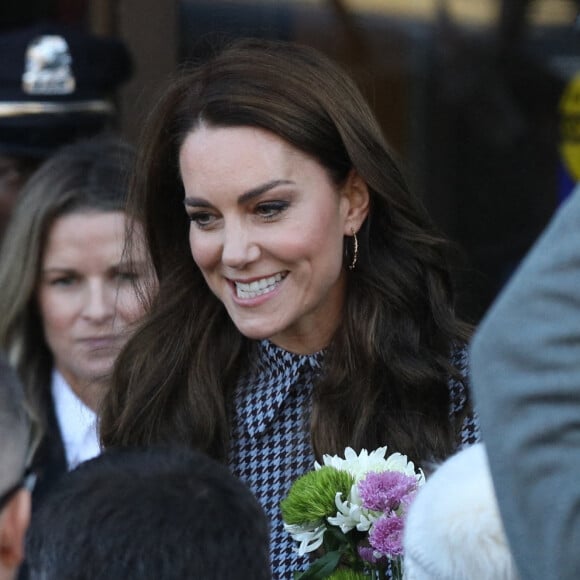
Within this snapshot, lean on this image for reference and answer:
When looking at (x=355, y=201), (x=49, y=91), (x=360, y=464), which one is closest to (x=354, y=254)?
(x=355, y=201)

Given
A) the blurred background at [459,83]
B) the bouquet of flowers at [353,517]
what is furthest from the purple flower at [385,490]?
the blurred background at [459,83]

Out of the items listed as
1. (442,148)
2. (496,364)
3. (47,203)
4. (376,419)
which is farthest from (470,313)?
(496,364)

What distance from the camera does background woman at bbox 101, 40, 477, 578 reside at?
8.96ft

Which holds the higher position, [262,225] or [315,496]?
[262,225]

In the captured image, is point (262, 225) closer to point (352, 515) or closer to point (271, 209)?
point (271, 209)

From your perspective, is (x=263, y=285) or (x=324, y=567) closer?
(x=324, y=567)

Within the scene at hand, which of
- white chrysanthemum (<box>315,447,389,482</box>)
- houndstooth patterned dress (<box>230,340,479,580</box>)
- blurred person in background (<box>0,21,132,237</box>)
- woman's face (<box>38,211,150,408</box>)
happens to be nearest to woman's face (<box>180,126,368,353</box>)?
houndstooth patterned dress (<box>230,340,479,580</box>)

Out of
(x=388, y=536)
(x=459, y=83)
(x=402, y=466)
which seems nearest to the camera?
(x=388, y=536)

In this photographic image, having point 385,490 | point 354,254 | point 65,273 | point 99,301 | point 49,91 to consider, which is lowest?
point 385,490

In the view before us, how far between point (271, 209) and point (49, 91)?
2142mm

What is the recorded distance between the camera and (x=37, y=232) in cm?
380

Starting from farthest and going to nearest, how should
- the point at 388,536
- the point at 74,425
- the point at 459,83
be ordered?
the point at 459,83 → the point at 74,425 → the point at 388,536

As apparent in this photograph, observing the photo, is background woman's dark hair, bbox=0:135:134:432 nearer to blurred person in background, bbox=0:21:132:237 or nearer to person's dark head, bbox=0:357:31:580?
blurred person in background, bbox=0:21:132:237

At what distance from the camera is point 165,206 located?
3.05 meters
